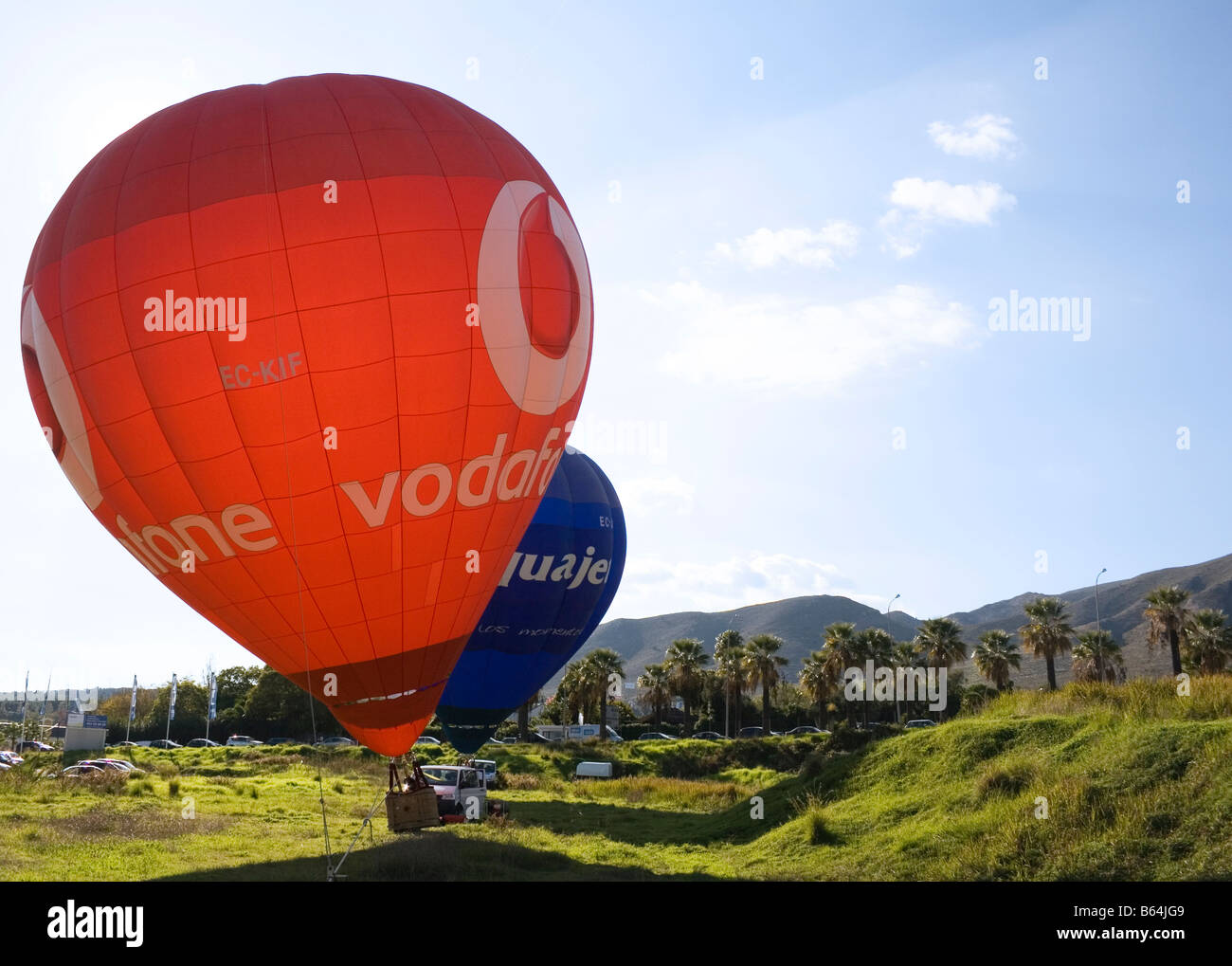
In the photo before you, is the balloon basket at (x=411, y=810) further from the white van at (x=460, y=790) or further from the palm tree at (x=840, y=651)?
the palm tree at (x=840, y=651)

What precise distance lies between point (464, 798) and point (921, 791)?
402 inches

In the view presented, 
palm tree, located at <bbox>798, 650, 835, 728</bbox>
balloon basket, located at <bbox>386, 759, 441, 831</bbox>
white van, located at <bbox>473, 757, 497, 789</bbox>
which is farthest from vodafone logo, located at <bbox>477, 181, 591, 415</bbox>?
palm tree, located at <bbox>798, 650, 835, 728</bbox>

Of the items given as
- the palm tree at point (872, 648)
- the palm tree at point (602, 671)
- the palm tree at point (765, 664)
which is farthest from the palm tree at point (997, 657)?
the palm tree at point (602, 671)

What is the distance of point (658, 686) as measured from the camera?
2744 inches

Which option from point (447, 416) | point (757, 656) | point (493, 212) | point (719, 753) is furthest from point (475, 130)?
point (757, 656)

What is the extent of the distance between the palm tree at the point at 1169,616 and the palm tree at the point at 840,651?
16.0 m

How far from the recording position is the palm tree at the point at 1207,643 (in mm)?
50406

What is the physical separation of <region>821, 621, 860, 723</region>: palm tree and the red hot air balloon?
44818 millimetres

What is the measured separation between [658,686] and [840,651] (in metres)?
16.8

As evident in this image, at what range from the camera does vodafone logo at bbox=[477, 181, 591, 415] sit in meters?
14.1

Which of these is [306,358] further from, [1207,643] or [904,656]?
[904,656]

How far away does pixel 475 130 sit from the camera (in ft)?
49.2

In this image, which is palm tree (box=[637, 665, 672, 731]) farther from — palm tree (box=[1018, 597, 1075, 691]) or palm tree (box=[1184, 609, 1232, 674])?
palm tree (box=[1184, 609, 1232, 674])
